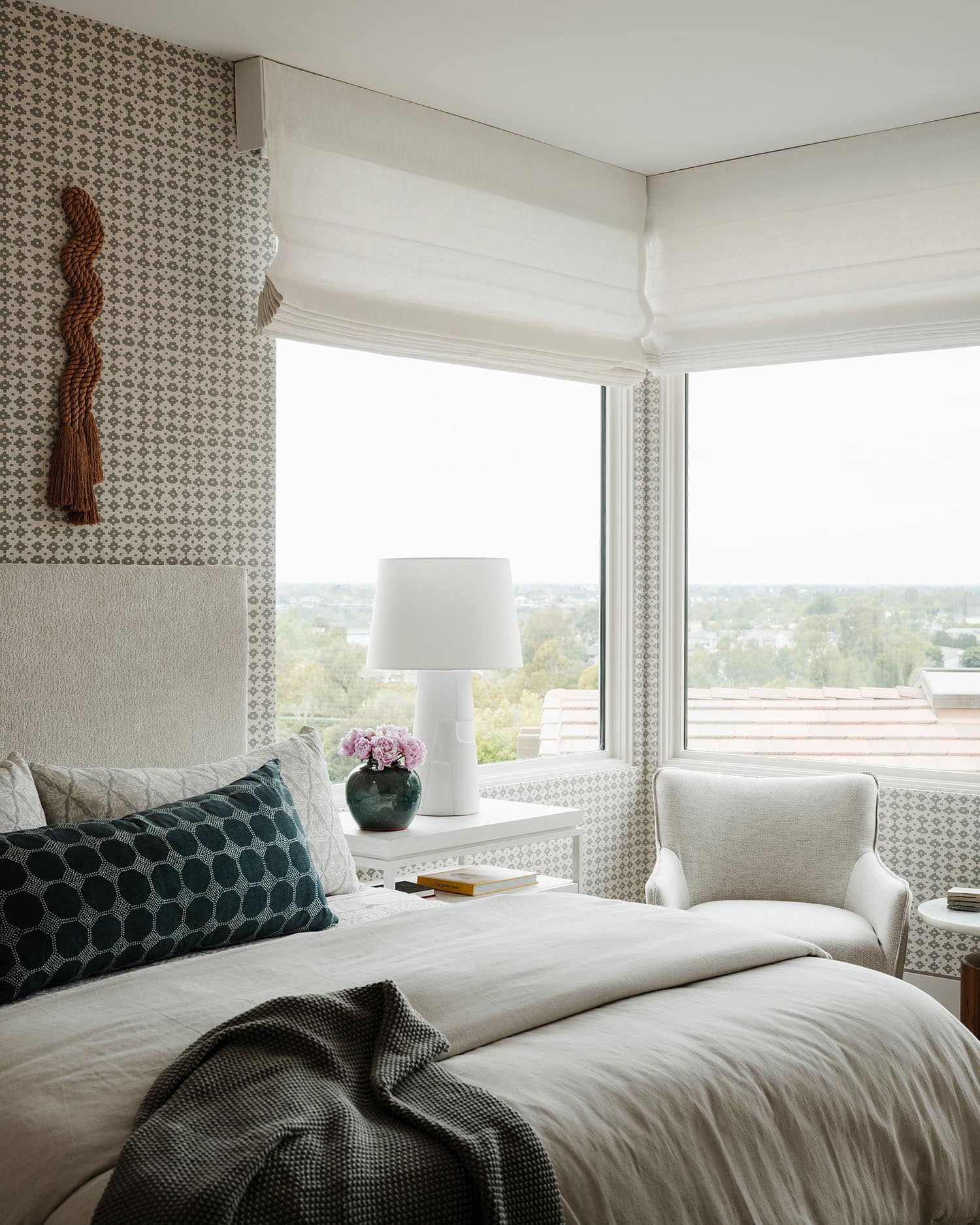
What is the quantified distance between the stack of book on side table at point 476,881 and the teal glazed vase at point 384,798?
0.23 m

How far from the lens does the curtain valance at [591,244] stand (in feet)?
12.2

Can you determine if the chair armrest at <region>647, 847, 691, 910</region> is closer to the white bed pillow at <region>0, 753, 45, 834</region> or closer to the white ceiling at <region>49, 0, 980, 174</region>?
the white bed pillow at <region>0, 753, 45, 834</region>

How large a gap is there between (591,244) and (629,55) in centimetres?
100

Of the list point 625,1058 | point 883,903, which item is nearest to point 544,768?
point 883,903

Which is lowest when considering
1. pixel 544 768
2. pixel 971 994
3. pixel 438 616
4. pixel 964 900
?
pixel 971 994

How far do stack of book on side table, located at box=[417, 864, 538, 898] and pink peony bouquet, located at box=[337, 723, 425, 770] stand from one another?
0.35 metres

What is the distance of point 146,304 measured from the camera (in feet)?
11.3

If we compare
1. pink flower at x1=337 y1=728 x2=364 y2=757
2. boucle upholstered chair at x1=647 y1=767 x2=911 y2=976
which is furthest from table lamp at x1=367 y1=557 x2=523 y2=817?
boucle upholstered chair at x1=647 y1=767 x2=911 y2=976

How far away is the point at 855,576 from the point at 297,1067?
10.6 ft

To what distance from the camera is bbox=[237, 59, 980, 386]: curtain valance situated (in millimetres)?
3727

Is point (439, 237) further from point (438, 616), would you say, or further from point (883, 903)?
point (883, 903)

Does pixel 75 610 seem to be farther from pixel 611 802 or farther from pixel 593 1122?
pixel 611 802

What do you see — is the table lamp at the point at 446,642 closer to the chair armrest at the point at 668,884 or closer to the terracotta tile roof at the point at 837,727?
the chair armrest at the point at 668,884

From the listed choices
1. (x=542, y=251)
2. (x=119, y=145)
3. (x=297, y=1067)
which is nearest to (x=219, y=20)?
(x=119, y=145)
